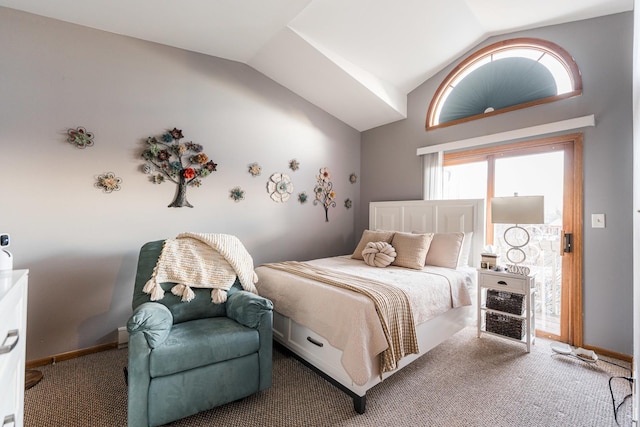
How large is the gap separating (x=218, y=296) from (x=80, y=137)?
71.2 inches

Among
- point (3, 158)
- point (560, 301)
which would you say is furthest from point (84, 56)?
point (560, 301)

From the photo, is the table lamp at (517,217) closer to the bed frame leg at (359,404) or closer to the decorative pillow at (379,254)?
the decorative pillow at (379,254)

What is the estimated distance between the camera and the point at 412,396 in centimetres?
192

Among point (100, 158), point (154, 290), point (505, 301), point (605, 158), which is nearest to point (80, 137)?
point (100, 158)

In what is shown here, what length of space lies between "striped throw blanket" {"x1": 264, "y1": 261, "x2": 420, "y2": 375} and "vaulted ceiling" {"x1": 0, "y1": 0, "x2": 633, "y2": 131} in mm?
2348

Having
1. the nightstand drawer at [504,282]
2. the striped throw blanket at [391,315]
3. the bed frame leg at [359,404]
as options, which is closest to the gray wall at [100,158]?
the striped throw blanket at [391,315]

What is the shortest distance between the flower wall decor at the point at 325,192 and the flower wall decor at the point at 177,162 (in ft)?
4.68

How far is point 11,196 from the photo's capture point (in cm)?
221

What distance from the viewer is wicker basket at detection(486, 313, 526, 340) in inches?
104

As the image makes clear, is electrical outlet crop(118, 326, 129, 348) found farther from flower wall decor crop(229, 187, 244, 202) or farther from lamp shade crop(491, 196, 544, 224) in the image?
lamp shade crop(491, 196, 544, 224)

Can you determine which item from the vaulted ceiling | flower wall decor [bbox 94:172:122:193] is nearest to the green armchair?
flower wall decor [bbox 94:172:122:193]

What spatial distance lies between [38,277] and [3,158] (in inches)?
37.4

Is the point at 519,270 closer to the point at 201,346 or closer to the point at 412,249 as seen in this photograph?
the point at 412,249

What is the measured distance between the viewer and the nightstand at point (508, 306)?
255 centimetres
